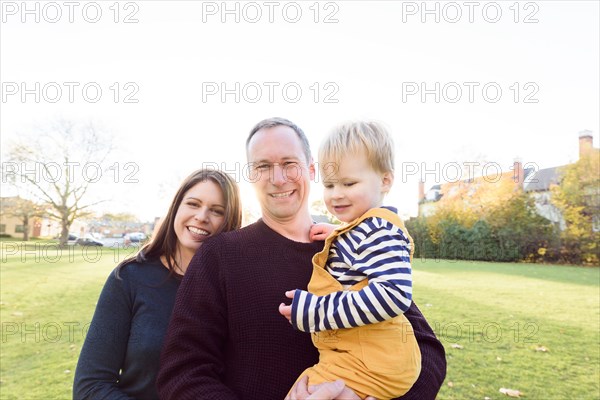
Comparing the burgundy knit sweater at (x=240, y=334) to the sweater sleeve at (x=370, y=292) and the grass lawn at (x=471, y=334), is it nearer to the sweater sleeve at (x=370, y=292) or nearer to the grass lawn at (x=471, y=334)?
the sweater sleeve at (x=370, y=292)

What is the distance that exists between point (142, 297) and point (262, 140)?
101 centimetres

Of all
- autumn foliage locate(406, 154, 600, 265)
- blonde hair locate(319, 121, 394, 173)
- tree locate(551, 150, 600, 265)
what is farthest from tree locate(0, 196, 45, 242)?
tree locate(551, 150, 600, 265)

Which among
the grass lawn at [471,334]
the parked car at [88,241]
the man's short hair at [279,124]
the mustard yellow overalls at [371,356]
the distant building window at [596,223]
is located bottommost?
the parked car at [88,241]

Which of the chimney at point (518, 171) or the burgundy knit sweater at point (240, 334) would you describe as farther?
the chimney at point (518, 171)

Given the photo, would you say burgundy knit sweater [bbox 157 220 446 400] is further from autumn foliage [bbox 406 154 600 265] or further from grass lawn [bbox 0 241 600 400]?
autumn foliage [bbox 406 154 600 265]

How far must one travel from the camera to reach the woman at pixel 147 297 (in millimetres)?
1794

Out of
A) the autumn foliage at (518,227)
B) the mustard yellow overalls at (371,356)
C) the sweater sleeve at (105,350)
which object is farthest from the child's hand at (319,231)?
the autumn foliage at (518,227)

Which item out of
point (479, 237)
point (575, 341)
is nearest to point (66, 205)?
point (479, 237)

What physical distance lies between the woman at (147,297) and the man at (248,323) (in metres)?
0.24

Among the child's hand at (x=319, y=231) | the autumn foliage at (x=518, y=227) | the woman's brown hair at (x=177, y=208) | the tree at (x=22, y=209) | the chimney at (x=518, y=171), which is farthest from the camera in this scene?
the autumn foliage at (x=518, y=227)

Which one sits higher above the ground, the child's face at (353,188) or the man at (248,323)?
the child's face at (353,188)

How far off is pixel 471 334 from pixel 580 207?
869 inches

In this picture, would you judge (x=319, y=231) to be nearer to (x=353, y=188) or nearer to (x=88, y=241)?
(x=353, y=188)

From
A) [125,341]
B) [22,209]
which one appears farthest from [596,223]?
[22,209]
